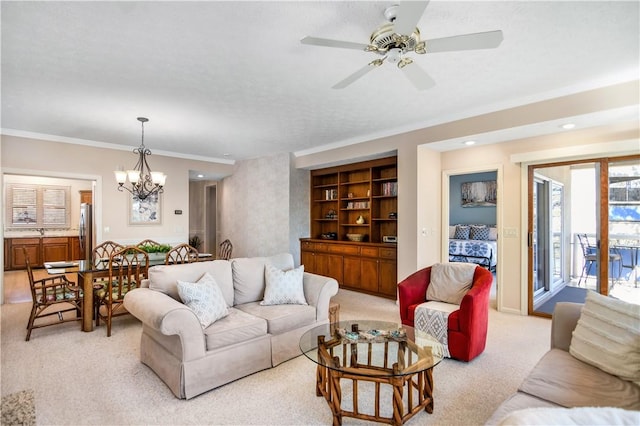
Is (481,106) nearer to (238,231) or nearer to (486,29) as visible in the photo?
(486,29)

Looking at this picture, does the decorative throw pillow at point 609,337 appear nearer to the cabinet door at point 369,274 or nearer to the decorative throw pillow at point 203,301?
the decorative throw pillow at point 203,301

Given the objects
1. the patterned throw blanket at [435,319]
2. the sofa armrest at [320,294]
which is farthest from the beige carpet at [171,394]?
the sofa armrest at [320,294]

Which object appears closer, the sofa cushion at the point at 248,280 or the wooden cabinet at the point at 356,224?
the sofa cushion at the point at 248,280

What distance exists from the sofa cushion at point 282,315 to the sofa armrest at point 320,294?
0.29ft

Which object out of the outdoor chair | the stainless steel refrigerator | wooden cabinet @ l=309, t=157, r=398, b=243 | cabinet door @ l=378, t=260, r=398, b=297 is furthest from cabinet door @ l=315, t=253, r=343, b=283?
the stainless steel refrigerator

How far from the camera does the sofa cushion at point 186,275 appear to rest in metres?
2.86

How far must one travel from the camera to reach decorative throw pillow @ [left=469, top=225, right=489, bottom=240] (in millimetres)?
8070

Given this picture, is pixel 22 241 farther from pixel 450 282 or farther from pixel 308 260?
pixel 450 282

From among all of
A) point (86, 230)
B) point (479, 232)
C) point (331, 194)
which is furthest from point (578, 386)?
point (86, 230)

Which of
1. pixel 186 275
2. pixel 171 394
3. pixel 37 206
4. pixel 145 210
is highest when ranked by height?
pixel 37 206

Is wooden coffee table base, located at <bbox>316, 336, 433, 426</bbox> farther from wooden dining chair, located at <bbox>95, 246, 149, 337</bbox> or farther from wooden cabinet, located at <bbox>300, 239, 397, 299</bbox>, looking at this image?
wooden cabinet, located at <bbox>300, 239, 397, 299</bbox>

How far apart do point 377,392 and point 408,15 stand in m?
2.15

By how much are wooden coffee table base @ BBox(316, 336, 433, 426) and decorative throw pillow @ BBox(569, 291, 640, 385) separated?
0.96 m

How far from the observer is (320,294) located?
328 centimetres
